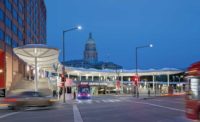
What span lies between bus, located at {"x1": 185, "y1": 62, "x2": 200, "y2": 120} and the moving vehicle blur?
17.1 meters

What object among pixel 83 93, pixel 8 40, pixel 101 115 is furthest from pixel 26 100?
pixel 8 40

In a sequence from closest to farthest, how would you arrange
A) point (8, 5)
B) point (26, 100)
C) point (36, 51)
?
point (26, 100), point (36, 51), point (8, 5)

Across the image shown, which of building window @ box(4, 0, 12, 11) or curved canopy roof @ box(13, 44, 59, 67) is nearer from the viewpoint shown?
curved canopy roof @ box(13, 44, 59, 67)

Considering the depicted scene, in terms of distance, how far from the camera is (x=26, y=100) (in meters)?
34.8

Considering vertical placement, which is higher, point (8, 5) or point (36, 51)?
point (8, 5)

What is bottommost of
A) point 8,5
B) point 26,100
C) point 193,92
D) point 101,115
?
point 101,115

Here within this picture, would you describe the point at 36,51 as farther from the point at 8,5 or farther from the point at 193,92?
the point at 193,92

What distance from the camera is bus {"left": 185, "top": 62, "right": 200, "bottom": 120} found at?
19.2 metres

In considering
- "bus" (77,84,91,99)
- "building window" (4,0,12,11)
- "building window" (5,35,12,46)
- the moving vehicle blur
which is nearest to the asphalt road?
the moving vehicle blur

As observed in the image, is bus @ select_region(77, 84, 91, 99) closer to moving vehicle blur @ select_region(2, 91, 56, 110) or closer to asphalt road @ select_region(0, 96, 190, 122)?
moving vehicle blur @ select_region(2, 91, 56, 110)

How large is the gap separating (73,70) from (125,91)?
17.9m

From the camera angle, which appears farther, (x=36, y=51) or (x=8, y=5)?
(x=8, y=5)

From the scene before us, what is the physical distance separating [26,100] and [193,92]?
18.2m

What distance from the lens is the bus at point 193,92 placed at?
757 inches
